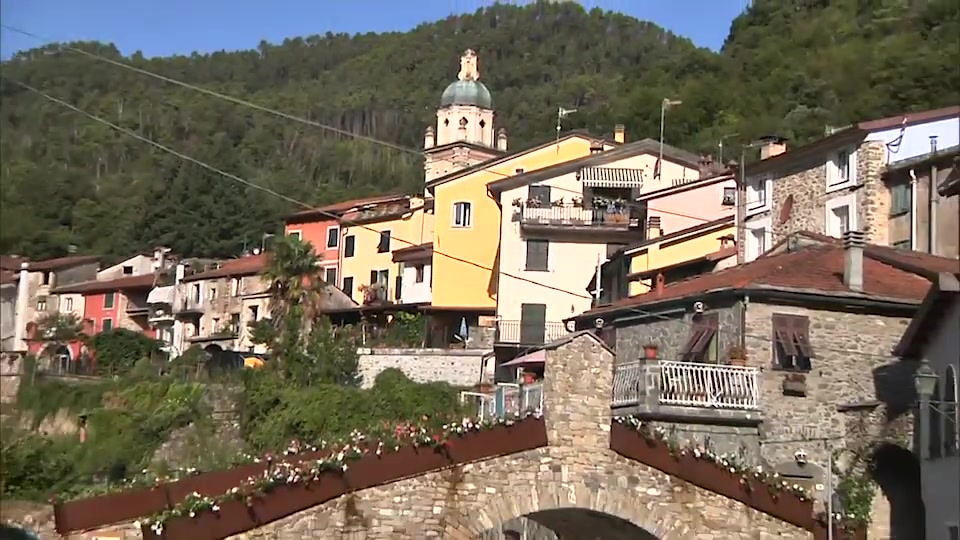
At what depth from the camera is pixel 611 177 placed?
43312mm

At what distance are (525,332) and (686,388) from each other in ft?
70.7

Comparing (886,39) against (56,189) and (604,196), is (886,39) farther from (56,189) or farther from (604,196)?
(56,189)

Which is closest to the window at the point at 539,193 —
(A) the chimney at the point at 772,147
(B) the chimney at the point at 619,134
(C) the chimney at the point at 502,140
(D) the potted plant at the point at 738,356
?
(B) the chimney at the point at 619,134

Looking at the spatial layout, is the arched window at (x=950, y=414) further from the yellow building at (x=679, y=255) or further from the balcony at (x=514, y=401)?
the yellow building at (x=679, y=255)

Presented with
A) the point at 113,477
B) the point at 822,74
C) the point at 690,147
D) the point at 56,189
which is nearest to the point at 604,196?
A: the point at 690,147

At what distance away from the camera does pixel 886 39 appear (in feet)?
112

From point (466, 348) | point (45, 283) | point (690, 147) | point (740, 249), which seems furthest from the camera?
point (690, 147)

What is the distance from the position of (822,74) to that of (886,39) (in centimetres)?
178

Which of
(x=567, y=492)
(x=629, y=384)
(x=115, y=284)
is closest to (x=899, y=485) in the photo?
(x=629, y=384)

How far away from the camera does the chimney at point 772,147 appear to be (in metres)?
33.7

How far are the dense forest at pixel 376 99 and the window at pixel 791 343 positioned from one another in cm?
1137

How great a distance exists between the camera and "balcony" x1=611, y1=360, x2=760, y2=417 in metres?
20.7

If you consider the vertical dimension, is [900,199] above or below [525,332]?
above

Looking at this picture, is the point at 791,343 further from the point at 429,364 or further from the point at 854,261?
the point at 429,364
